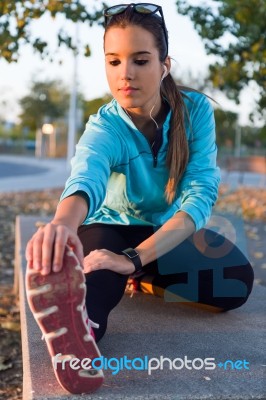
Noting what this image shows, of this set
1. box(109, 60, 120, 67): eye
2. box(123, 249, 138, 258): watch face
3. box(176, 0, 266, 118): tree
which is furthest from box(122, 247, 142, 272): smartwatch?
box(176, 0, 266, 118): tree

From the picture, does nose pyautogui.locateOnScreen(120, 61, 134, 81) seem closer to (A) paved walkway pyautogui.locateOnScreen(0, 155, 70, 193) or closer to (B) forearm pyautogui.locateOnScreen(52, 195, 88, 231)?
(B) forearm pyautogui.locateOnScreen(52, 195, 88, 231)

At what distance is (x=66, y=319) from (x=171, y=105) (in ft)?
3.87

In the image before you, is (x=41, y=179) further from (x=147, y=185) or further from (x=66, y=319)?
(x=66, y=319)

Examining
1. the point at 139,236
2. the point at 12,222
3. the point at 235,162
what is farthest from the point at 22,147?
the point at 139,236

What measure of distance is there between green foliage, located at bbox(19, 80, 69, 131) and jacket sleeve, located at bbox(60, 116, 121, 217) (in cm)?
4506

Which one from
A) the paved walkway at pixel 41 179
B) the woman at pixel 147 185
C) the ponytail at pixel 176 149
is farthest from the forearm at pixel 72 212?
the paved walkway at pixel 41 179

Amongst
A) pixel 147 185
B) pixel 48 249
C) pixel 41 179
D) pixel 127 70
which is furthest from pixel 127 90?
pixel 41 179

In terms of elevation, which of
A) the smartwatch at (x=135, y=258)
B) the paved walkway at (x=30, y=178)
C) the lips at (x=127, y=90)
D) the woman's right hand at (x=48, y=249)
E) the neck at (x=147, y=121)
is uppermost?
the lips at (x=127, y=90)

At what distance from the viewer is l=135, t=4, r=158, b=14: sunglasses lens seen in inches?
82.9

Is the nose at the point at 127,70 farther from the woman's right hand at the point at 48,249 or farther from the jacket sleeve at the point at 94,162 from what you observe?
the woman's right hand at the point at 48,249

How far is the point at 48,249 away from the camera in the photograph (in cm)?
134

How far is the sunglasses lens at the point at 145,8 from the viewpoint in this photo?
211cm

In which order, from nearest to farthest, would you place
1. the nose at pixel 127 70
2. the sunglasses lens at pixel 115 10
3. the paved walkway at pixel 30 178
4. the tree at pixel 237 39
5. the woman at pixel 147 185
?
the woman at pixel 147 185
the nose at pixel 127 70
the sunglasses lens at pixel 115 10
the tree at pixel 237 39
the paved walkway at pixel 30 178

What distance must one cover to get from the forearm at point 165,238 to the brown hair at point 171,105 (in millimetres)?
232
